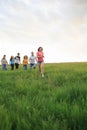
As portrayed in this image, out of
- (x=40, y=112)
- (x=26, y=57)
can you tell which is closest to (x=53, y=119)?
(x=40, y=112)

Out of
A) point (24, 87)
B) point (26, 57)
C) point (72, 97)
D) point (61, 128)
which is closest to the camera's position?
point (61, 128)

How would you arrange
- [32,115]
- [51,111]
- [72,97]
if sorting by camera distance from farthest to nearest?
[72,97], [51,111], [32,115]

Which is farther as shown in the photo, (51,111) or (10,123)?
(51,111)

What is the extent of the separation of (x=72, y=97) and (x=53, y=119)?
2.26 m

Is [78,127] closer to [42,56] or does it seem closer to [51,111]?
[51,111]

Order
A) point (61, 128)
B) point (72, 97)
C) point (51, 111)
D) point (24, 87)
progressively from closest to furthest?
point (61, 128) → point (51, 111) → point (72, 97) → point (24, 87)

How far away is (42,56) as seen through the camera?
22.3 m

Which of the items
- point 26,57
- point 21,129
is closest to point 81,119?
point 21,129

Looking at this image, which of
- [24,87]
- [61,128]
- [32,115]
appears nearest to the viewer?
[61,128]

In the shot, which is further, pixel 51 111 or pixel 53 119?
pixel 51 111

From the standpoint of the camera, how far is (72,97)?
7.52 meters

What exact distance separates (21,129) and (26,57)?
1306 inches

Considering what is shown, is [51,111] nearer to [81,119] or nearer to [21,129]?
[81,119]

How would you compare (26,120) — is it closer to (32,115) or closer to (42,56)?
(32,115)
